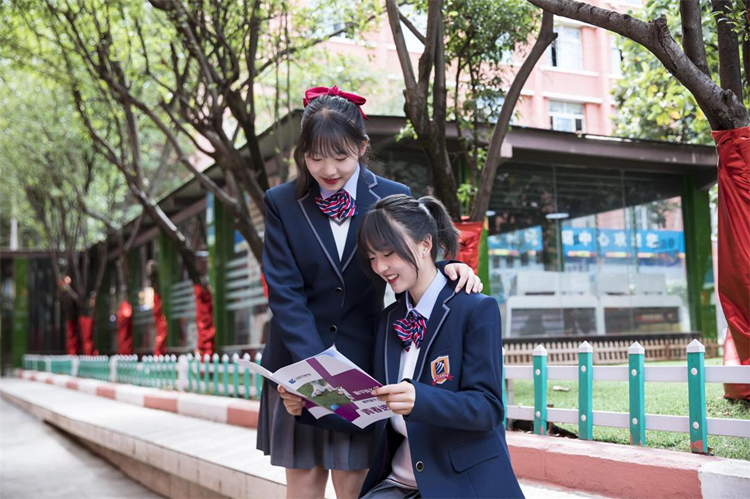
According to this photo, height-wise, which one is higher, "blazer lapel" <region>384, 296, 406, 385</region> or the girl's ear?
the girl's ear

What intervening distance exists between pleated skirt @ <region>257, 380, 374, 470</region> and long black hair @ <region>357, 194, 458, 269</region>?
2.05 feet

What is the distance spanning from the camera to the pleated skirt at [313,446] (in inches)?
101

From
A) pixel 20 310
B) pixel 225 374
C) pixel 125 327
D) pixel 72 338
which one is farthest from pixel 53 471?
pixel 20 310

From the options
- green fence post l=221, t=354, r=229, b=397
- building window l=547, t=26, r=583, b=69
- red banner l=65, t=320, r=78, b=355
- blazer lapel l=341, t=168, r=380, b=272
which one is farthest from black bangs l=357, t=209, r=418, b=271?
red banner l=65, t=320, r=78, b=355

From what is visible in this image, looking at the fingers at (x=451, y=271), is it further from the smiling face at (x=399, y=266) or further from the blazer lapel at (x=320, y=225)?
the blazer lapel at (x=320, y=225)


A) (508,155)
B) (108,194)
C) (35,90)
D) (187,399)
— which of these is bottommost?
(187,399)

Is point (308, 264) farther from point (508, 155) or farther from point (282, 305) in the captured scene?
point (508, 155)

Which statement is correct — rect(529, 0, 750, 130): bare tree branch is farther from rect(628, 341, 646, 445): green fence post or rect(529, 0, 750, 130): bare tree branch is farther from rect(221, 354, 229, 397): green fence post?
rect(221, 354, 229, 397): green fence post

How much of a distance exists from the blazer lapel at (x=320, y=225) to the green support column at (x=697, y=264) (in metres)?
10.5

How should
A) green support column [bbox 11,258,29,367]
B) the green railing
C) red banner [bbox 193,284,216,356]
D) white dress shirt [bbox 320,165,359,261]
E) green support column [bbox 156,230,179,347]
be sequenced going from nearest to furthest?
white dress shirt [bbox 320,165,359,261] < the green railing < red banner [bbox 193,284,216,356] < green support column [bbox 156,230,179,347] < green support column [bbox 11,258,29,367]

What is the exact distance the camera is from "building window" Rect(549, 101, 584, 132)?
8.07 meters

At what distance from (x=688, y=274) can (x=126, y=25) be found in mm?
9542

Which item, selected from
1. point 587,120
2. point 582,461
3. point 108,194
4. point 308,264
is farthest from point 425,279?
point 108,194

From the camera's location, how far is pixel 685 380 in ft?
14.4
